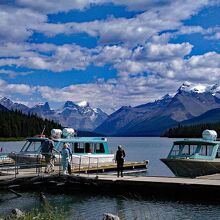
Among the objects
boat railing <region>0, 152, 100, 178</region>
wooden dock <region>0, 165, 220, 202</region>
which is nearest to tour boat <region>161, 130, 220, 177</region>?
wooden dock <region>0, 165, 220, 202</region>

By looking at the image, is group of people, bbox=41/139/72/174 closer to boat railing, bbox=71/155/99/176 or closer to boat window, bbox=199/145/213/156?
boat railing, bbox=71/155/99/176

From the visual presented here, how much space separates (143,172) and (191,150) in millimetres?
11270

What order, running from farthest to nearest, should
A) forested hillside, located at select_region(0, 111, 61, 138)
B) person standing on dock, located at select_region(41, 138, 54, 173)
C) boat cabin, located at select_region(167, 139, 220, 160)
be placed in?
forested hillside, located at select_region(0, 111, 61, 138) < boat cabin, located at select_region(167, 139, 220, 160) < person standing on dock, located at select_region(41, 138, 54, 173)

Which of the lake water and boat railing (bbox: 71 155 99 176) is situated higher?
boat railing (bbox: 71 155 99 176)

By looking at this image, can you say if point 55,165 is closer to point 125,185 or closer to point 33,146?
point 33,146

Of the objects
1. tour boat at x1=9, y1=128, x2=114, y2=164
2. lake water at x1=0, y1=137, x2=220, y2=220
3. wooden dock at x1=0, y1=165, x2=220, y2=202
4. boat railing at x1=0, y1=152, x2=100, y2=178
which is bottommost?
lake water at x1=0, y1=137, x2=220, y2=220

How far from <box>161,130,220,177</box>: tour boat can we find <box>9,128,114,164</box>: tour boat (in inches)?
289

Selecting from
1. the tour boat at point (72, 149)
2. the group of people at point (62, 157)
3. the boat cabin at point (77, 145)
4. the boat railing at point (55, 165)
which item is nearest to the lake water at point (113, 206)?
the group of people at point (62, 157)

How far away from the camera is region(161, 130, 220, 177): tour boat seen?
3441 cm

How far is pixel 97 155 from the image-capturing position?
42.9 metres

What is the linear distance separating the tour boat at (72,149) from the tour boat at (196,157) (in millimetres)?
7329

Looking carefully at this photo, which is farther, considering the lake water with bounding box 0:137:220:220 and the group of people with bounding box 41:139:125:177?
the group of people with bounding box 41:139:125:177

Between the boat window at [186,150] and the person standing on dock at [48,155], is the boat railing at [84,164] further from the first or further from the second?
the boat window at [186,150]

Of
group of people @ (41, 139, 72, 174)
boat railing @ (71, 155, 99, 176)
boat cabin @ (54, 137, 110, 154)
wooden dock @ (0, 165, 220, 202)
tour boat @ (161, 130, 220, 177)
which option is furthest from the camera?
boat cabin @ (54, 137, 110, 154)
